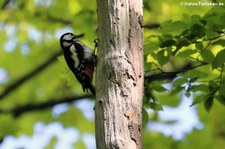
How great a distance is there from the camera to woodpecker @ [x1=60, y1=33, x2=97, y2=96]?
357 centimetres

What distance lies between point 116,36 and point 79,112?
5440 mm

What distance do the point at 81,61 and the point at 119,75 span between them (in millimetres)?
1465

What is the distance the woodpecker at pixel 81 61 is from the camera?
11.7 ft

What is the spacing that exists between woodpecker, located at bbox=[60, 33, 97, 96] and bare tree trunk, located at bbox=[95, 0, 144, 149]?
892 mm

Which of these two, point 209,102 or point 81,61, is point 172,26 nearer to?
point 209,102

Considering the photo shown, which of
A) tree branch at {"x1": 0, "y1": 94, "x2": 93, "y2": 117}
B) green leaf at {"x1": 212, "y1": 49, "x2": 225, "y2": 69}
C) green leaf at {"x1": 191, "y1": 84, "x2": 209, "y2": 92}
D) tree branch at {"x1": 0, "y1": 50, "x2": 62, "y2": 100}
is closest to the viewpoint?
green leaf at {"x1": 212, "y1": 49, "x2": 225, "y2": 69}

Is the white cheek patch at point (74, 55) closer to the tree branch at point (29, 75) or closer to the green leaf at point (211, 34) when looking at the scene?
the green leaf at point (211, 34)

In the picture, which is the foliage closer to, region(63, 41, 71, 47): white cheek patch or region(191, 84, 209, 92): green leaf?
region(191, 84, 209, 92): green leaf

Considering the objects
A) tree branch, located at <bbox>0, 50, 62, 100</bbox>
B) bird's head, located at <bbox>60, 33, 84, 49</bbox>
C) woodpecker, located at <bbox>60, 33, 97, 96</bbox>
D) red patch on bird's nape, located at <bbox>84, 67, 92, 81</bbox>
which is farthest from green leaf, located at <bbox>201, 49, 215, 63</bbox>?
tree branch, located at <bbox>0, 50, 62, 100</bbox>

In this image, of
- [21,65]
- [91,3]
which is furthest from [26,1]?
[21,65]

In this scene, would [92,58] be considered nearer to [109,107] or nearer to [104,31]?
[104,31]

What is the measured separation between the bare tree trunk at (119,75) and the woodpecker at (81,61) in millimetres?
892

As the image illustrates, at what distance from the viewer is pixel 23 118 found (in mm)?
7805

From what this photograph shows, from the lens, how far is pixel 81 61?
3.79 meters
